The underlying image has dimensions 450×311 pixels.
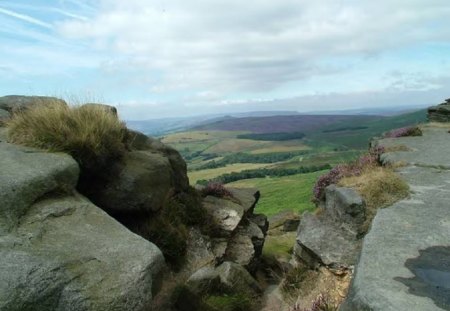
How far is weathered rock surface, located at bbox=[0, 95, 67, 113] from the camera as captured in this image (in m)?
16.7

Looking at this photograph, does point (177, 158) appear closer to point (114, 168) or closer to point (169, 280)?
point (114, 168)

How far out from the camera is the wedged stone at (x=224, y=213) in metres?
17.5

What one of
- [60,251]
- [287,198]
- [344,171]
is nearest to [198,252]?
[344,171]

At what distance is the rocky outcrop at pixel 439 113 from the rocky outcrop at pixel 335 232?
15.3 meters

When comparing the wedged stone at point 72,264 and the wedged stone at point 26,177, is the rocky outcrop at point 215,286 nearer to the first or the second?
the wedged stone at point 72,264

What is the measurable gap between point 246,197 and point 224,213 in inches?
122

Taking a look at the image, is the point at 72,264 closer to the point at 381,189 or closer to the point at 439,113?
the point at 381,189

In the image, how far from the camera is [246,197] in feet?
69.3

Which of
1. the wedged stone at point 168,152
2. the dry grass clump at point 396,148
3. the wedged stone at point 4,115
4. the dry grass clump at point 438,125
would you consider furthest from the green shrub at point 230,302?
the dry grass clump at point 438,125

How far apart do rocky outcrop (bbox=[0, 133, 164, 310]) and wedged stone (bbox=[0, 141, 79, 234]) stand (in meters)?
0.02

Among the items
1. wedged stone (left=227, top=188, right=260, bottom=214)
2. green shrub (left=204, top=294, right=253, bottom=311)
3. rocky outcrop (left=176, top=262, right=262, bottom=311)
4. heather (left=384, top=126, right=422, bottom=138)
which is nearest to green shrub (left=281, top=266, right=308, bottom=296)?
green shrub (left=204, top=294, right=253, bottom=311)

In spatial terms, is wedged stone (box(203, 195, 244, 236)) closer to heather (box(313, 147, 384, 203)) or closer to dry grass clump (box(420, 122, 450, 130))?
heather (box(313, 147, 384, 203))

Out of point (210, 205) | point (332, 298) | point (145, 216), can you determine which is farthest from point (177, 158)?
point (332, 298)

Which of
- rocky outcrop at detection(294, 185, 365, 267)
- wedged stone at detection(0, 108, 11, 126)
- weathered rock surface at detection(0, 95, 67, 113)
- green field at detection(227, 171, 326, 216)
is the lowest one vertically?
green field at detection(227, 171, 326, 216)
